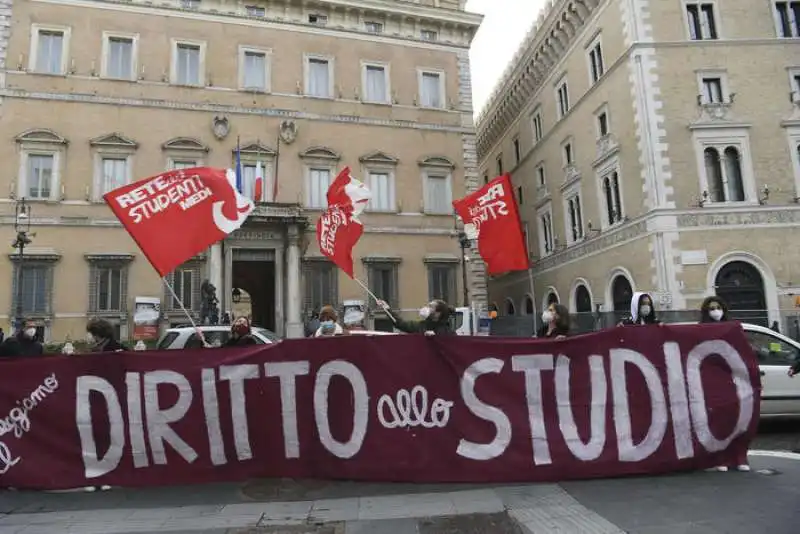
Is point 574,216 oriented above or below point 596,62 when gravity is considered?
below

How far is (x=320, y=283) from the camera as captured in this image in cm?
2448

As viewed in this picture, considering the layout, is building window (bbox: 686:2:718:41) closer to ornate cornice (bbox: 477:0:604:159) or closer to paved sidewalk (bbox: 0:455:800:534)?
ornate cornice (bbox: 477:0:604:159)

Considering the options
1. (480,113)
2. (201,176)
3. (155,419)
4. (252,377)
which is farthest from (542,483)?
(480,113)

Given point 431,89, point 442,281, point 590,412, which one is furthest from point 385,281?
point 590,412

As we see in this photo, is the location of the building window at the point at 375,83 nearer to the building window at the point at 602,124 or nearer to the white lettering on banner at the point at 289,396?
the building window at the point at 602,124

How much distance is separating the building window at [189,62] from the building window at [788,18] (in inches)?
Answer: 989

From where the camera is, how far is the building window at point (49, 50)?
22.8m

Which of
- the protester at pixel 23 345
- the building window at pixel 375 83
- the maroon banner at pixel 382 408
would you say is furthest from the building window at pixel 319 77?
the maroon banner at pixel 382 408

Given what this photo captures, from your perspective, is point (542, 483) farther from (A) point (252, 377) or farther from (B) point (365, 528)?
(A) point (252, 377)

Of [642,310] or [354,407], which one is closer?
[354,407]

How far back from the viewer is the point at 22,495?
570cm

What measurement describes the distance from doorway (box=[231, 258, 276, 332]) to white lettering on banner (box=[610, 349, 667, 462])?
790 inches

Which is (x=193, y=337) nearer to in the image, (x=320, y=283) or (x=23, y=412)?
(x=23, y=412)

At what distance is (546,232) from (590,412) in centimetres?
2931
